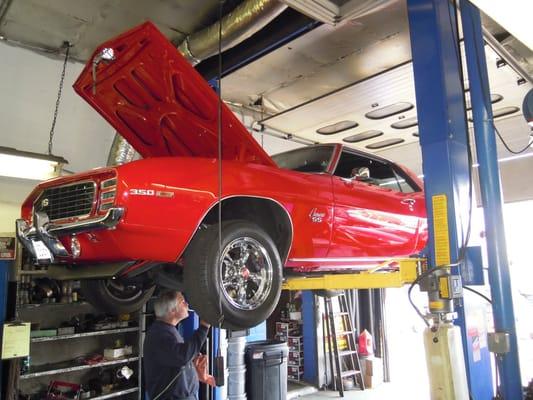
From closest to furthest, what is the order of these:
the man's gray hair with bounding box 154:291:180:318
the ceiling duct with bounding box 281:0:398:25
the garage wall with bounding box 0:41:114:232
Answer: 1. the ceiling duct with bounding box 281:0:398:25
2. the man's gray hair with bounding box 154:291:180:318
3. the garage wall with bounding box 0:41:114:232

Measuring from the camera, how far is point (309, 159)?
12.4 feet

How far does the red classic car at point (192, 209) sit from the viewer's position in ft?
7.85

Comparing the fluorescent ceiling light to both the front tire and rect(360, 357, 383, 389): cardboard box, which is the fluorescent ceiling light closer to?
the front tire

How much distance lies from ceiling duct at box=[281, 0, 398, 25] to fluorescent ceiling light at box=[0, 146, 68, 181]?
2.70 meters

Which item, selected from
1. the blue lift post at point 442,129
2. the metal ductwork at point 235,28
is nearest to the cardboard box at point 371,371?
the metal ductwork at point 235,28

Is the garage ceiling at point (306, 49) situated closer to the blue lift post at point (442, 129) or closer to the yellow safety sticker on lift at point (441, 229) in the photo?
the blue lift post at point (442, 129)

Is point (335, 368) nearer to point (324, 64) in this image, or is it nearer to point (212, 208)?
point (324, 64)

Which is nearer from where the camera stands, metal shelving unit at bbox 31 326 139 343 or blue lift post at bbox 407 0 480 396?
blue lift post at bbox 407 0 480 396

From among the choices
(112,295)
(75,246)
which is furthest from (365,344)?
(75,246)

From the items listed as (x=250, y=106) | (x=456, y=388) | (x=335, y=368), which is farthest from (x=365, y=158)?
(x=335, y=368)

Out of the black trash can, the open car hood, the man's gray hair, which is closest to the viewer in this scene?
the open car hood

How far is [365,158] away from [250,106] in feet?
11.1

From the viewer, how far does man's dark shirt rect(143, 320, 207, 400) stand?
3.27 metres

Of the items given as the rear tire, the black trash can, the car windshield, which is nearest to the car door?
the car windshield
